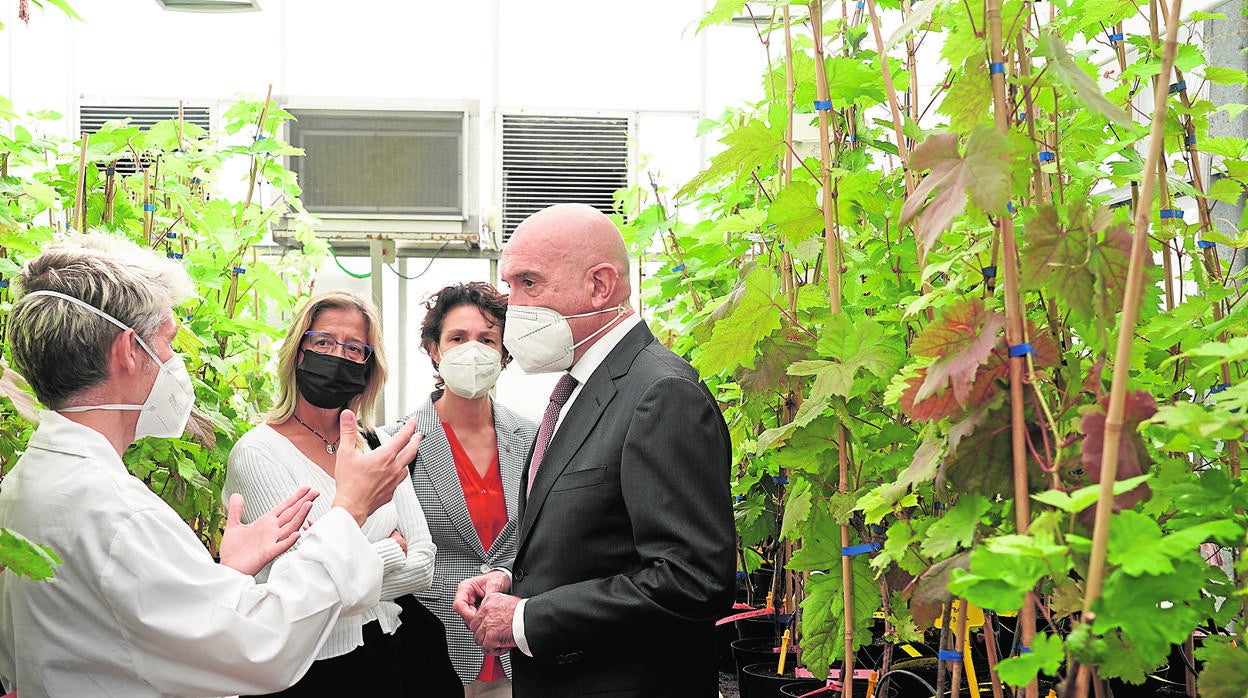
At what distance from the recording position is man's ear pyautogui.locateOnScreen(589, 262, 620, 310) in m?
1.97

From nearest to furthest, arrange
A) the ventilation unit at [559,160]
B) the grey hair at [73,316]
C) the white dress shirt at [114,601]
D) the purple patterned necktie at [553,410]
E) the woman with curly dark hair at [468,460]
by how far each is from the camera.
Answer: the white dress shirt at [114,601], the grey hair at [73,316], the purple patterned necktie at [553,410], the woman with curly dark hair at [468,460], the ventilation unit at [559,160]

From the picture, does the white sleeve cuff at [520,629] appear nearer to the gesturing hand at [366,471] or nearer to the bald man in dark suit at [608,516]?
the bald man in dark suit at [608,516]

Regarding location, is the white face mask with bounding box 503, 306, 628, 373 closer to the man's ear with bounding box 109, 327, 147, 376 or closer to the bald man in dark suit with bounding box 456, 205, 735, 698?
the bald man in dark suit with bounding box 456, 205, 735, 698

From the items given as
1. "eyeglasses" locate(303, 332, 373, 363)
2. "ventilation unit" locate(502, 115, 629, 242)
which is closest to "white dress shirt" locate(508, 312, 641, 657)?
"eyeglasses" locate(303, 332, 373, 363)

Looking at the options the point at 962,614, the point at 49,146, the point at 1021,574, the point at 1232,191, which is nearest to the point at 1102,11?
the point at 1232,191

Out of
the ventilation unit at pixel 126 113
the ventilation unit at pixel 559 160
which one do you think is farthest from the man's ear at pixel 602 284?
the ventilation unit at pixel 126 113

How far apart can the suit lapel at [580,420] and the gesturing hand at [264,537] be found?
1.15 ft

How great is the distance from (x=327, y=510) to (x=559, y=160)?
4.81 meters

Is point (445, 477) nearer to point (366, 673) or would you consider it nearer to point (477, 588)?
point (366, 673)

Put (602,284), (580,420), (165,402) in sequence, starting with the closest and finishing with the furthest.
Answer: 1. (165,402)
2. (580,420)
3. (602,284)

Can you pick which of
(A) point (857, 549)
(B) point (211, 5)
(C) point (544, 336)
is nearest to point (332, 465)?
(C) point (544, 336)

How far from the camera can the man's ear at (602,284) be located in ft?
6.48

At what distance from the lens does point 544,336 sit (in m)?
1.97

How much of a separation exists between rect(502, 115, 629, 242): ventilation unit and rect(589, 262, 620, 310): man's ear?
4.79 meters
